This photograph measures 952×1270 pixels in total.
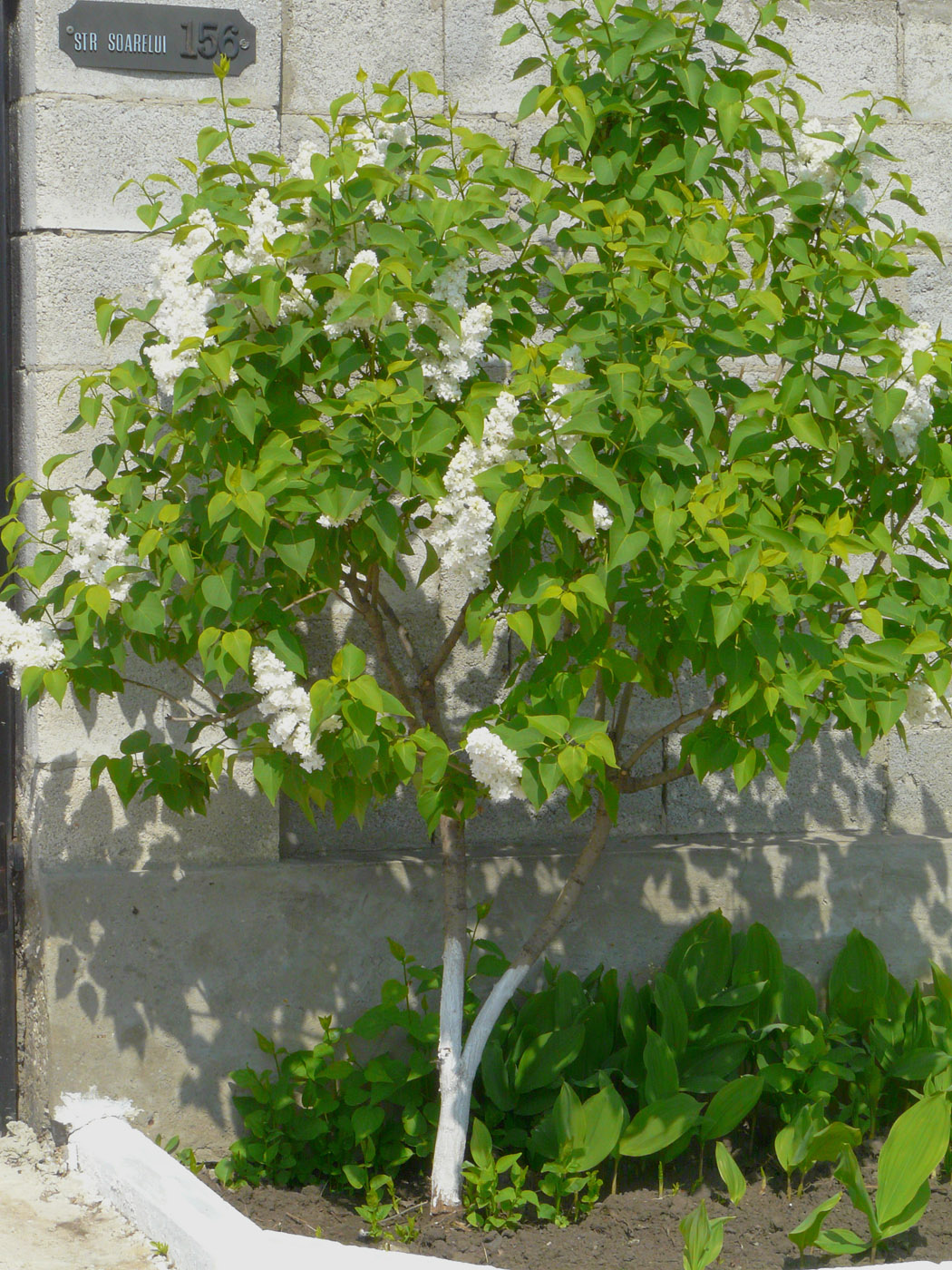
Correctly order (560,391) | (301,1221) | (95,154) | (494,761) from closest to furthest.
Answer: (494,761), (560,391), (301,1221), (95,154)

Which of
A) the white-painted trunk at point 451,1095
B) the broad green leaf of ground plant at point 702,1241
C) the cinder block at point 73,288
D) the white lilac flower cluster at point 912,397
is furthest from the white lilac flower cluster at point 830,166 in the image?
the broad green leaf of ground plant at point 702,1241

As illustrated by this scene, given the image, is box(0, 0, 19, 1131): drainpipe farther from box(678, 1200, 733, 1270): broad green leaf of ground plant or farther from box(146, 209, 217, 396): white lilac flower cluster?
box(678, 1200, 733, 1270): broad green leaf of ground plant

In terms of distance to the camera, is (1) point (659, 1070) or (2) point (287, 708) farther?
(1) point (659, 1070)

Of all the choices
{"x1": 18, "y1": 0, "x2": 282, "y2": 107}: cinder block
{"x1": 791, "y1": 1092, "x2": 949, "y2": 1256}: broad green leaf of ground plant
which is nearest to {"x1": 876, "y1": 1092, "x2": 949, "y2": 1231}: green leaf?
{"x1": 791, "y1": 1092, "x2": 949, "y2": 1256}: broad green leaf of ground plant

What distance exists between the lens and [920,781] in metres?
3.70

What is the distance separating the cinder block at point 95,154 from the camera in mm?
2969

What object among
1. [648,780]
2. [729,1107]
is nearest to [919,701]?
[648,780]

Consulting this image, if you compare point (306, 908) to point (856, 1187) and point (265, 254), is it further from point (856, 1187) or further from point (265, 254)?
point (265, 254)

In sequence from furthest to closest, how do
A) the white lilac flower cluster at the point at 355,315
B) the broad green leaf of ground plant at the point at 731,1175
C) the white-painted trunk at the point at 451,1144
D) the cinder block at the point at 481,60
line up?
the cinder block at the point at 481,60
the white-painted trunk at the point at 451,1144
the broad green leaf of ground plant at the point at 731,1175
the white lilac flower cluster at the point at 355,315

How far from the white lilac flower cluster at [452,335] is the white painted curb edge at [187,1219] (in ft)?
5.05

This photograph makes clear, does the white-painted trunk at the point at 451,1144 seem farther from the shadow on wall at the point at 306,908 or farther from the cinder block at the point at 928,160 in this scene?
the cinder block at the point at 928,160

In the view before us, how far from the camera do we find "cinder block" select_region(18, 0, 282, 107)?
9.67 ft

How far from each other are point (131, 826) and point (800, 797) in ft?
6.08

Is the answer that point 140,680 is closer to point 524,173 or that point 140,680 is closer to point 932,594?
point 524,173
